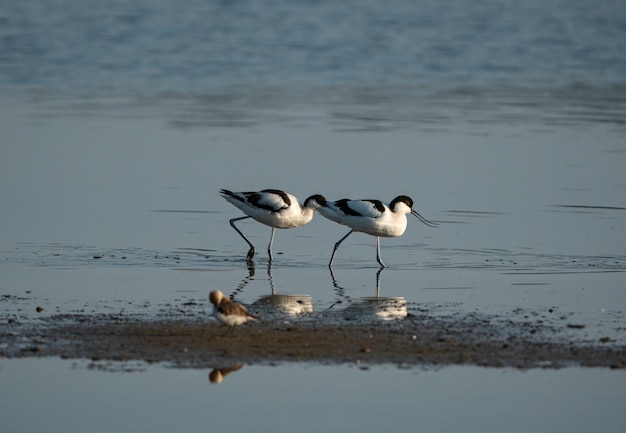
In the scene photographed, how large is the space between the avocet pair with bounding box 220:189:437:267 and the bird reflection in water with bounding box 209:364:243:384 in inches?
161

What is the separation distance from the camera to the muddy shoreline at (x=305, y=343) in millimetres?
8766

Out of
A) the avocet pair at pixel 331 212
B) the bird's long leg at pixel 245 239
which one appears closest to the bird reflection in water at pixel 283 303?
the bird's long leg at pixel 245 239

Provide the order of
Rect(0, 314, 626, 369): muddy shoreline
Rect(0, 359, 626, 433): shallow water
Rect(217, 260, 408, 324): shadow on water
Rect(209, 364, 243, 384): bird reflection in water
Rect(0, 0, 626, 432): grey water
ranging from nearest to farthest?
Rect(0, 359, 626, 433): shallow water
Rect(0, 0, 626, 432): grey water
Rect(209, 364, 243, 384): bird reflection in water
Rect(0, 314, 626, 369): muddy shoreline
Rect(217, 260, 408, 324): shadow on water

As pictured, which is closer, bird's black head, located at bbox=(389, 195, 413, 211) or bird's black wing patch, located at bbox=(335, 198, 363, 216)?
bird's black wing patch, located at bbox=(335, 198, 363, 216)

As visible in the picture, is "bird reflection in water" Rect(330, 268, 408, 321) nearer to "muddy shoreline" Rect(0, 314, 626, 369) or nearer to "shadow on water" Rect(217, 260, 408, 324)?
"shadow on water" Rect(217, 260, 408, 324)

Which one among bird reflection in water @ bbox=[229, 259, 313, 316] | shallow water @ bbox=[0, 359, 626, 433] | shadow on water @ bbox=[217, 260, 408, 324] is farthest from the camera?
bird reflection in water @ bbox=[229, 259, 313, 316]

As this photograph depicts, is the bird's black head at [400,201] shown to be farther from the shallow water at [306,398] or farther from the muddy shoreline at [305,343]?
the shallow water at [306,398]

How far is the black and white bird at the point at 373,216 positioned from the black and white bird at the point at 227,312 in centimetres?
354

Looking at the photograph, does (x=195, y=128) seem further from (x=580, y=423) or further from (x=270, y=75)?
(x=580, y=423)

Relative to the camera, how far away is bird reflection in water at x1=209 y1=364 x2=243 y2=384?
330 inches

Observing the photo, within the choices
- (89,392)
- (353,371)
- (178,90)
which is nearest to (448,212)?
(353,371)

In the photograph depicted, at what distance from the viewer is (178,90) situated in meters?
27.4

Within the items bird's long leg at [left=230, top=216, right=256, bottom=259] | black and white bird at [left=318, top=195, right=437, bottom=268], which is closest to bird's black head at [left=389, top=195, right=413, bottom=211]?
black and white bird at [left=318, top=195, right=437, bottom=268]

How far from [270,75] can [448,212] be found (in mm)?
16012
